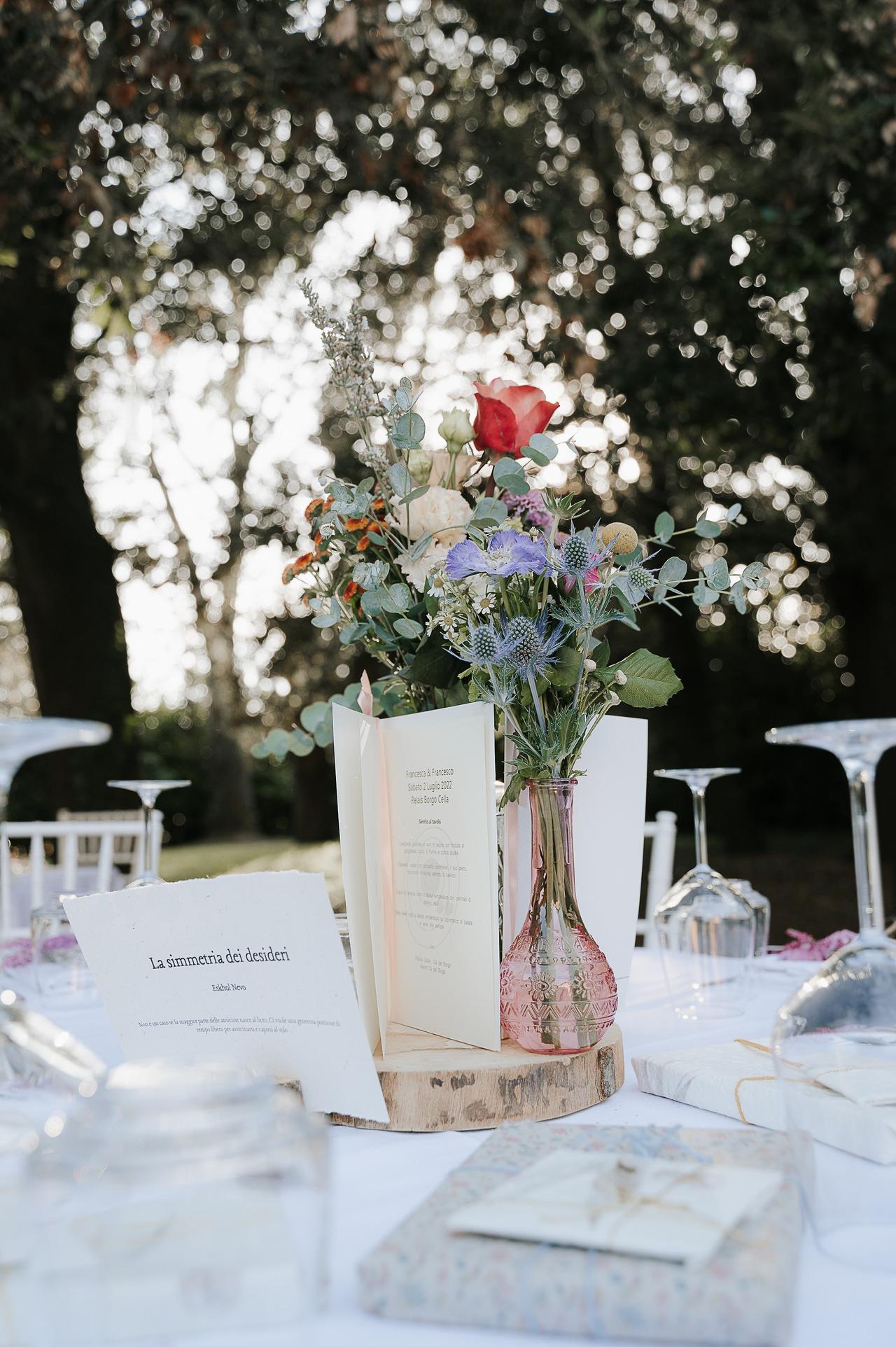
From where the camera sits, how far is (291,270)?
26.0 feet

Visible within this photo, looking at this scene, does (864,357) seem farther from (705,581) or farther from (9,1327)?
(9,1327)

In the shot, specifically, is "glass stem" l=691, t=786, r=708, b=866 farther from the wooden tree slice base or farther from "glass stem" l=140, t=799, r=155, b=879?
"glass stem" l=140, t=799, r=155, b=879

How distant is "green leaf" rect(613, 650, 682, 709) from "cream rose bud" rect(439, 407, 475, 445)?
345 millimetres

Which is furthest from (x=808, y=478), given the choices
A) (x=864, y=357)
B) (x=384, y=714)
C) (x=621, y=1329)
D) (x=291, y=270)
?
(x=621, y=1329)

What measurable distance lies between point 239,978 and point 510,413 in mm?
719

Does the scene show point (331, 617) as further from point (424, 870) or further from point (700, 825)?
point (700, 825)

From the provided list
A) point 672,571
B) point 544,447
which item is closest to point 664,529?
point 672,571

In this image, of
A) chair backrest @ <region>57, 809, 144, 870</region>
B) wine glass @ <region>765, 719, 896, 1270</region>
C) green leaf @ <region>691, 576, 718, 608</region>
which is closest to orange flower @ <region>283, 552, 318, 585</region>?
green leaf @ <region>691, 576, 718, 608</region>

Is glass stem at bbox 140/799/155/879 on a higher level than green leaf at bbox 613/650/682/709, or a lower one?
lower

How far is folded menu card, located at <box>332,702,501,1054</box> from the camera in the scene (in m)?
1.14

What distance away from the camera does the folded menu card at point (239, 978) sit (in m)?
0.96

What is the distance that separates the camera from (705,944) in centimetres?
150

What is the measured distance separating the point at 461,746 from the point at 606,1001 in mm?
304

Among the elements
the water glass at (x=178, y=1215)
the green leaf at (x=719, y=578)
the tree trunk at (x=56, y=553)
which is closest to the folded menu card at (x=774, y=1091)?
the water glass at (x=178, y=1215)
